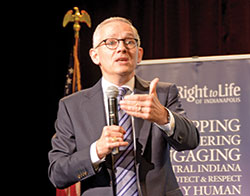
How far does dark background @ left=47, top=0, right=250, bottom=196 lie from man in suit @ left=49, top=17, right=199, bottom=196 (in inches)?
100

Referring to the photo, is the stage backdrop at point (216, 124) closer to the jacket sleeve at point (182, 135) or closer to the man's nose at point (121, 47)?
the jacket sleeve at point (182, 135)

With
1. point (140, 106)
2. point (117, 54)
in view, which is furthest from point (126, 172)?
point (117, 54)

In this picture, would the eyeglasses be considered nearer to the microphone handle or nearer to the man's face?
the man's face

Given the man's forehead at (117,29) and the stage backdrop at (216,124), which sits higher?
the man's forehead at (117,29)

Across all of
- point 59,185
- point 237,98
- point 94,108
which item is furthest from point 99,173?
point 237,98

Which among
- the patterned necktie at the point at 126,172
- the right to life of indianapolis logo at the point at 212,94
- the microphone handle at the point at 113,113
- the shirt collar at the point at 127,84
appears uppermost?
the right to life of indianapolis logo at the point at 212,94

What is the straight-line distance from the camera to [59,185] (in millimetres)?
2121

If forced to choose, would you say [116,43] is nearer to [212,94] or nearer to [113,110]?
[113,110]

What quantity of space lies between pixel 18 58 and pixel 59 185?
2.71 meters

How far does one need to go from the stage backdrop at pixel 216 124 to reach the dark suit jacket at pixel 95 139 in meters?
1.54

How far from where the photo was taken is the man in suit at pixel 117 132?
1.92 metres

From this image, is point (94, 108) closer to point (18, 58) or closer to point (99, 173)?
point (99, 173)

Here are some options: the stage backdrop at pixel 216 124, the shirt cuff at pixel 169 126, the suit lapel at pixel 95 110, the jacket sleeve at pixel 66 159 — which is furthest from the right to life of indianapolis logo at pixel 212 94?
the shirt cuff at pixel 169 126

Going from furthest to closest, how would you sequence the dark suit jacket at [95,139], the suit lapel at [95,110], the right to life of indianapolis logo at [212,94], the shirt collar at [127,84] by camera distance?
the right to life of indianapolis logo at [212,94] → the shirt collar at [127,84] → the suit lapel at [95,110] → the dark suit jacket at [95,139]
